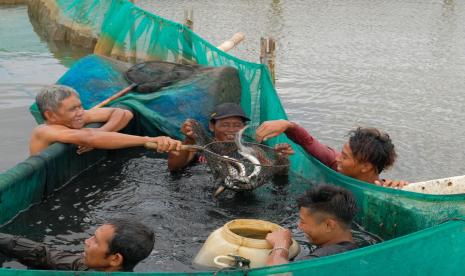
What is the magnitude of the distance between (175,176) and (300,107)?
4.07 m

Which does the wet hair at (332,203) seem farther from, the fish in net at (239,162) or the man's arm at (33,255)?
the man's arm at (33,255)

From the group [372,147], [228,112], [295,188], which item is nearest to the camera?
[372,147]

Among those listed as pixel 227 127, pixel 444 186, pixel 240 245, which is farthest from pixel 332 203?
pixel 227 127

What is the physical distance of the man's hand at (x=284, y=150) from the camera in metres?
5.17

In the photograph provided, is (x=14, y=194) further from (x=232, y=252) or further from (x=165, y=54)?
(x=165, y=54)

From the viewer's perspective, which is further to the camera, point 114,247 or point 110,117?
point 110,117

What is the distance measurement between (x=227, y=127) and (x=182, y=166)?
1.82 ft

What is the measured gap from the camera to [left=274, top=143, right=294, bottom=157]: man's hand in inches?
203

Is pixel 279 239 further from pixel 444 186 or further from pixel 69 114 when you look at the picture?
pixel 69 114

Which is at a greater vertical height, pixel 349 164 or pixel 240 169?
pixel 349 164

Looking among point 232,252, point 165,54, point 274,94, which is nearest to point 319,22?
point 165,54

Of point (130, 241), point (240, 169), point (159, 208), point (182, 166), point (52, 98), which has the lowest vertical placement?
point (159, 208)

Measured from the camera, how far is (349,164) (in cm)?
446

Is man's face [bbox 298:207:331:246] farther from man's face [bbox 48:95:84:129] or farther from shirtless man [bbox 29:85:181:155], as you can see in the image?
man's face [bbox 48:95:84:129]
